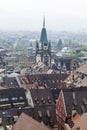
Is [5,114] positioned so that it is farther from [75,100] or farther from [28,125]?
[28,125]

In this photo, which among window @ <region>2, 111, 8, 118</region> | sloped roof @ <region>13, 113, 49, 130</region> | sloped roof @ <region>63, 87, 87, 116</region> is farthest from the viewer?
window @ <region>2, 111, 8, 118</region>

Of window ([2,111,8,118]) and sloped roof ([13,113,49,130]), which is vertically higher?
sloped roof ([13,113,49,130])

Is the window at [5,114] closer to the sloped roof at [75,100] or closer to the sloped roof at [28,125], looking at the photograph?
the sloped roof at [28,125]

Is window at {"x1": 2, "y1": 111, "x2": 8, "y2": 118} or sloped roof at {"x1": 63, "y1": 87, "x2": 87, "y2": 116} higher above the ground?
sloped roof at {"x1": 63, "y1": 87, "x2": 87, "y2": 116}

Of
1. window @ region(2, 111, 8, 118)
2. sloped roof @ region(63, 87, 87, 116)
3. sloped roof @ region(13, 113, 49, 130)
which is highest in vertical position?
sloped roof @ region(13, 113, 49, 130)

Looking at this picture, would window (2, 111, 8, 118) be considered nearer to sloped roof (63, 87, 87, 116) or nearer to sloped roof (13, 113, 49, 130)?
sloped roof (13, 113, 49, 130)

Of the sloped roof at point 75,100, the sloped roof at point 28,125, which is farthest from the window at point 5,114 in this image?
the sloped roof at point 75,100

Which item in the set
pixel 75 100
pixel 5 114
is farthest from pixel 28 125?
pixel 75 100

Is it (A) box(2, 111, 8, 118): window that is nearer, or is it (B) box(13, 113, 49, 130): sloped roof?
(B) box(13, 113, 49, 130): sloped roof

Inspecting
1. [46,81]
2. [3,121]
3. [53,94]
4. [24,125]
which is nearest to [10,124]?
[3,121]

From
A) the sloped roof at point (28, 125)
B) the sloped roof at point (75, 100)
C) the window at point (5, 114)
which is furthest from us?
the window at point (5, 114)

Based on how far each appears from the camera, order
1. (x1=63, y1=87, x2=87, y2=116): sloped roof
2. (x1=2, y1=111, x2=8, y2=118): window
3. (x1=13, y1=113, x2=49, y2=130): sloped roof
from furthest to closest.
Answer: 1. (x1=2, y1=111, x2=8, y2=118): window
2. (x1=63, y1=87, x2=87, y2=116): sloped roof
3. (x1=13, y1=113, x2=49, y2=130): sloped roof

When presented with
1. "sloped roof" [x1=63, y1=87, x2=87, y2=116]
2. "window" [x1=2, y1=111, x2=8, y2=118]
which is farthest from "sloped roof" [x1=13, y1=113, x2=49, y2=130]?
"sloped roof" [x1=63, y1=87, x2=87, y2=116]
